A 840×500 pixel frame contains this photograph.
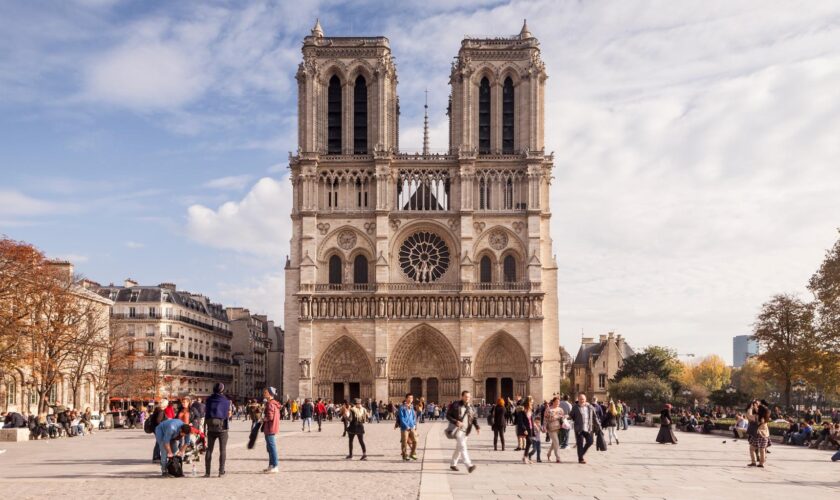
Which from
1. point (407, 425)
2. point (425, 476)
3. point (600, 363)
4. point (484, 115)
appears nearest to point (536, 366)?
point (484, 115)

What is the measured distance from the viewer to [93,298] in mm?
57969

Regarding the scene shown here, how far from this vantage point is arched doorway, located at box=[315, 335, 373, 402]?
6469 cm

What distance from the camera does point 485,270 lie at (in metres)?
66.6

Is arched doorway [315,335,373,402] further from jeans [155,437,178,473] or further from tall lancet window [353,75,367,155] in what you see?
jeans [155,437,178,473]

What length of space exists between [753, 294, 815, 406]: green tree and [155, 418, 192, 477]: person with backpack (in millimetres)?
38403

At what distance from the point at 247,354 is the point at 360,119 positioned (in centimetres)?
3573

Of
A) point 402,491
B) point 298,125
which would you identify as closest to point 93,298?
point 298,125

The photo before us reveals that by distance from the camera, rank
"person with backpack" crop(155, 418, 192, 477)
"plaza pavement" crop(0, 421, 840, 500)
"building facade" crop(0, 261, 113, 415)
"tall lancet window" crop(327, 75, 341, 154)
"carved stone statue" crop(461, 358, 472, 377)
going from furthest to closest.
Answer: "tall lancet window" crop(327, 75, 341, 154)
"carved stone statue" crop(461, 358, 472, 377)
"building facade" crop(0, 261, 113, 415)
"person with backpack" crop(155, 418, 192, 477)
"plaza pavement" crop(0, 421, 840, 500)

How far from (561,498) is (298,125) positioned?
177ft

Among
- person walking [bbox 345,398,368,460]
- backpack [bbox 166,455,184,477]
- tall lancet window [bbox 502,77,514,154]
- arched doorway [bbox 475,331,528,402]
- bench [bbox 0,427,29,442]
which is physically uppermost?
tall lancet window [bbox 502,77,514,154]

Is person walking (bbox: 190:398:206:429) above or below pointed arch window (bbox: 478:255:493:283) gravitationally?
below

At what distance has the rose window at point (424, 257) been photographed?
6619 centimetres

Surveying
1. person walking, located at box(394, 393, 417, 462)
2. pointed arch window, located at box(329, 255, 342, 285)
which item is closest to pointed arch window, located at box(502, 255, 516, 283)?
pointed arch window, located at box(329, 255, 342, 285)

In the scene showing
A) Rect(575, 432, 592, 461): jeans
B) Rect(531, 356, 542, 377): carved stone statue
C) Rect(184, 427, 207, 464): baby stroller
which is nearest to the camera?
Rect(184, 427, 207, 464): baby stroller
